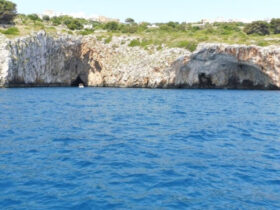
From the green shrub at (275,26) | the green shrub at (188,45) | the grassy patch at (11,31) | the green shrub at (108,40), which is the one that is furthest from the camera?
the green shrub at (275,26)

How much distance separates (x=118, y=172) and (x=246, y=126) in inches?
568

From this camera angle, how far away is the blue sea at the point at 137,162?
10789mm

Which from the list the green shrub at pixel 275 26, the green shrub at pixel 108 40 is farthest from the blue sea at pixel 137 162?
the green shrub at pixel 275 26

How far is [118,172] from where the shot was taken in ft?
43.8

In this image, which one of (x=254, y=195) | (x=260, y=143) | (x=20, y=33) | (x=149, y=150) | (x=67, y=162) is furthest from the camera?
(x=20, y=33)

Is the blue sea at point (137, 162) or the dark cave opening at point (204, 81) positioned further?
the dark cave opening at point (204, 81)

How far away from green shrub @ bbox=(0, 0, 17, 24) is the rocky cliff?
12.5 metres

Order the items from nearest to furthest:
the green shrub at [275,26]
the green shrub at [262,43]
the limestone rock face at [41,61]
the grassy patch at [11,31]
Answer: the limestone rock face at [41,61] < the grassy patch at [11,31] < the green shrub at [262,43] < the green shrub at [275,26]

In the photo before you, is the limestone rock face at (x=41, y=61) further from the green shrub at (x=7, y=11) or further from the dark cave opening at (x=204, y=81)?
the dark cave opening at (x=204, y=81)

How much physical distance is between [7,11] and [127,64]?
92.7 ft

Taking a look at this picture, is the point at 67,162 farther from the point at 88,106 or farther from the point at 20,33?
the point at 20,33

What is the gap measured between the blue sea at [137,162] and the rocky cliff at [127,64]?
34.4 m

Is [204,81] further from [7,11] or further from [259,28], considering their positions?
[7,11]

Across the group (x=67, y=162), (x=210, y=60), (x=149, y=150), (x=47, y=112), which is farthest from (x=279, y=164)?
(x=210, y=60)
